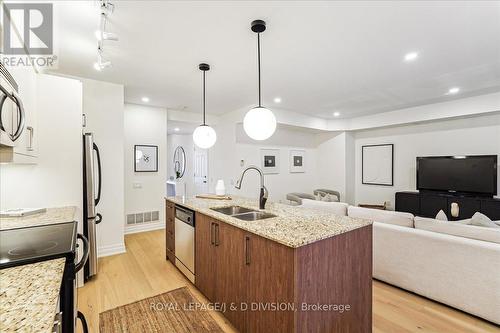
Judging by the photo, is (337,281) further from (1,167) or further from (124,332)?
(1,167)

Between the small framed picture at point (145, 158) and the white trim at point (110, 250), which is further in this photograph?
the small framed picture at point (145, 158)

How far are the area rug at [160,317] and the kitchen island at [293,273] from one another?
0.22 metres

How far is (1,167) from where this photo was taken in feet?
7.27

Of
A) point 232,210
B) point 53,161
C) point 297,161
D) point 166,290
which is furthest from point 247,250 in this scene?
point 297,161

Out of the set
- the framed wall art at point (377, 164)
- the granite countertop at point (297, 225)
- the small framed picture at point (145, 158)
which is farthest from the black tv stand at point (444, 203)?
the small framed picture at point (145, 158)

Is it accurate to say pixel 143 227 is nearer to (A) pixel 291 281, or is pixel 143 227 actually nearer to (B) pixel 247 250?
(B) pixel 247 250

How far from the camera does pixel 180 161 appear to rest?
26.5ft

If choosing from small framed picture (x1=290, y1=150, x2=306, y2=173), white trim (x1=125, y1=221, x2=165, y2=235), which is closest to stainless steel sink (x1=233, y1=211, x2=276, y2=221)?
white trim (x1=125, y1=221, x2=165, y2=235)

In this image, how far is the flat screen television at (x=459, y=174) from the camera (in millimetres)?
4289

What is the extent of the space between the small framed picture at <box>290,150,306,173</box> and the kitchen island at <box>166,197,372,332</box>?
4.61 metres

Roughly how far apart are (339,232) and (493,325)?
183 cm

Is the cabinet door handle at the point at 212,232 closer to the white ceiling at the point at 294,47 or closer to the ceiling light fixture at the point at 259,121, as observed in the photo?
the ceiling light fixture at the point at 259,121

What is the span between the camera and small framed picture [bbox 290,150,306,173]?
21.8ft

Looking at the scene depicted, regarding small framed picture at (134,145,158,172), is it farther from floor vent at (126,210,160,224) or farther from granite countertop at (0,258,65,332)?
granite countertop at (0,258,65,332)
